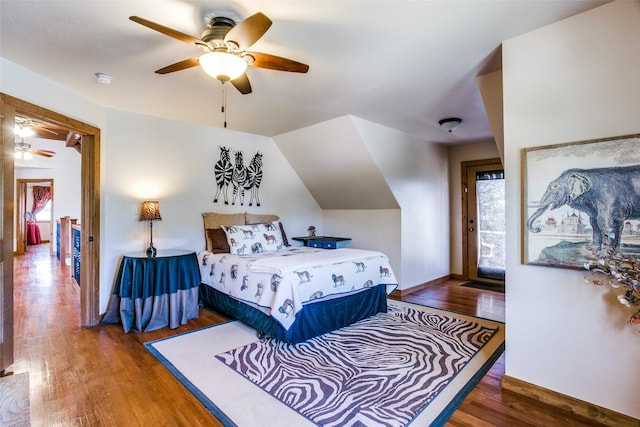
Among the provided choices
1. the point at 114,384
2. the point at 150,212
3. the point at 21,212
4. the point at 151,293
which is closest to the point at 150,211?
the point at 150,212

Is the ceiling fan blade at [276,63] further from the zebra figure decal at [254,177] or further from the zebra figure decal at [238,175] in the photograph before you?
the zebra figure decal at [254,177]

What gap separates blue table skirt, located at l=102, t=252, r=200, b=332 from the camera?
3145mm

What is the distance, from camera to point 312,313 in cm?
294

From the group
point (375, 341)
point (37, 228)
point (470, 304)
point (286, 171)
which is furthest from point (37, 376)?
point (37, 228)

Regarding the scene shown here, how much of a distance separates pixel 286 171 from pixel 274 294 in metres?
2.82

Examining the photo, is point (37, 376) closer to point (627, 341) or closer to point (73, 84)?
point (73, 84)

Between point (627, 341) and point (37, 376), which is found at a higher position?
point (627, 341)

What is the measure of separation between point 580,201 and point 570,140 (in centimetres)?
38

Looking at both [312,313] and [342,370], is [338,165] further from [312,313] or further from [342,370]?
[342,370]

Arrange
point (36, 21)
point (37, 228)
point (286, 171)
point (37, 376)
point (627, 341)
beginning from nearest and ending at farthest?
1. point (627, 341)
2. point (36, 21)
3. point (37, 376)
4. point (286, 171)
5. point (37, 228)

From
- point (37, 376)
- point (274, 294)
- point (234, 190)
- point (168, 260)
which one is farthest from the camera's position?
point (234, 190)

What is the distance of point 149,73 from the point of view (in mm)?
2611

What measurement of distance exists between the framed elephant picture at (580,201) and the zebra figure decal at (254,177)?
11.8 ft

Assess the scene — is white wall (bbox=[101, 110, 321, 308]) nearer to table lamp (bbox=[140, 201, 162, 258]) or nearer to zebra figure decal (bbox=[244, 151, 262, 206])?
zebra figure decal (bbox=[244, 151, 262, 206])
